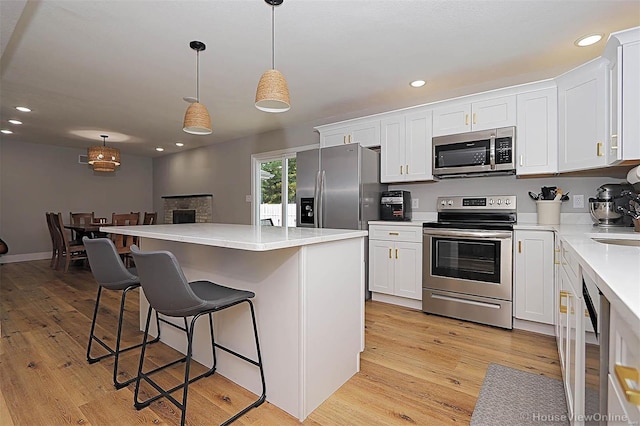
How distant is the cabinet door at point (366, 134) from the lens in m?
3.87

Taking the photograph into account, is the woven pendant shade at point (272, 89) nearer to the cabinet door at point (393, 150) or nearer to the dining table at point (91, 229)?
the cabinet door at point (393, 150)

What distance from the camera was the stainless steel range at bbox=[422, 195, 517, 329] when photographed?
286 cm

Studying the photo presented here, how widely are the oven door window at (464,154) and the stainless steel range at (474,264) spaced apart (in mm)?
454

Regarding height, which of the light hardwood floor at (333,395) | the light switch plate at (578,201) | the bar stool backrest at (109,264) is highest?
the light switch plate at (578,201)

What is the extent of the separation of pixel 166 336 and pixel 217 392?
0.93 metres

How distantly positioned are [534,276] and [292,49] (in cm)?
282

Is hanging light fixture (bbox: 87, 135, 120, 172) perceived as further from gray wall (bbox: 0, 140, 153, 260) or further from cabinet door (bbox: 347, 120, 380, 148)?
cabinet door (bbox: 347, 120, 380, 148)

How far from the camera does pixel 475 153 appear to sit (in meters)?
3.21

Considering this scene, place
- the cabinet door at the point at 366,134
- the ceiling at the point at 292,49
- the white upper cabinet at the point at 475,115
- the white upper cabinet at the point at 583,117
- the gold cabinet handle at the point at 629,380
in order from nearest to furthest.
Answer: the gold cabinet handle at the point at 629,380, the ceiling at the point at 292,49, the white upper cabinet at the point at 583,117, the white upper cabinet at the point at 475,115, the cabinet door at the point at 366,134

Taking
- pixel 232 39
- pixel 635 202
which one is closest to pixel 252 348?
pixel 232 39

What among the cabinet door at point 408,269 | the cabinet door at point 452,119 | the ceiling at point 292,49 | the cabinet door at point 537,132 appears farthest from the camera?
the cabinet door at point 408,269

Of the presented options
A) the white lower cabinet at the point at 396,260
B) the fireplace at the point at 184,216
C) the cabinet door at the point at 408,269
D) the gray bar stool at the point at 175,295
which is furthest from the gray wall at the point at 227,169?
the gray bar stool at the point at 175,295

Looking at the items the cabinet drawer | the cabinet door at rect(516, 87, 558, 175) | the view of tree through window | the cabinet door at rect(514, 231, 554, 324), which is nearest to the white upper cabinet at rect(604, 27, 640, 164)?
the cabinet door at rect(516, 87, 558, 175)

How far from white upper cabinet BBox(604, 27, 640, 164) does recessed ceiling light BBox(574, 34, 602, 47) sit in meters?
0.39
